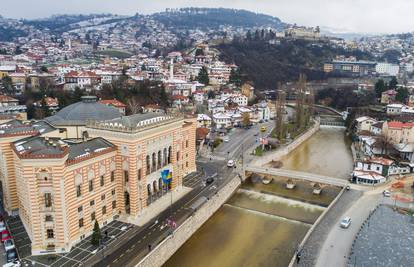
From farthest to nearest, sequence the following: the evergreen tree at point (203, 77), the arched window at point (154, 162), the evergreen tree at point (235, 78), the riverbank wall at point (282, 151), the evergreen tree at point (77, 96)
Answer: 1. the evergreen tree at point (235, 78)
2. the evergreen tree at point (203, 77)
3. the evergreen tree at point (77, 96)
4. the riverbank wall at point (282, 151)
5. the arched window at point (154, 162)

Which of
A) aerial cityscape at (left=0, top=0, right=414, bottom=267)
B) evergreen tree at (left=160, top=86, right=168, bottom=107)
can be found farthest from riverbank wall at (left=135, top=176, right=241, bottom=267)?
evergreen tree at (left=160, top=86, right=168, bottom=107)

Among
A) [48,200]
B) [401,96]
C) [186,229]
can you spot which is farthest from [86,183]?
[401,96]

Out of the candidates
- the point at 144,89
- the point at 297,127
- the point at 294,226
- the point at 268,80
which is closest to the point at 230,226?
the point at 294,226

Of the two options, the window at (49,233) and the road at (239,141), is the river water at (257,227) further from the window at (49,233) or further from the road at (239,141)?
the road at (239,141)

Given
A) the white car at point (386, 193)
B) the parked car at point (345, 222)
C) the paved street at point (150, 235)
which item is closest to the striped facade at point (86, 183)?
the paved street at point (150, 235)

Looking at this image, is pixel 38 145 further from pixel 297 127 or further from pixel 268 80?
pixel 268 80

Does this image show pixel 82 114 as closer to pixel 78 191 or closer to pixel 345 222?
pixel 78 191
